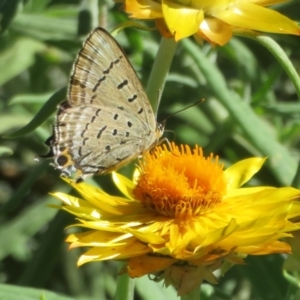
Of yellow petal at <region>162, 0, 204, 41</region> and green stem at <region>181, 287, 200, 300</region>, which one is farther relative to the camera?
yellow petal at <region>162, 0, 204, 41</region>

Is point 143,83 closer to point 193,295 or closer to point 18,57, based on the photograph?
point 18,57

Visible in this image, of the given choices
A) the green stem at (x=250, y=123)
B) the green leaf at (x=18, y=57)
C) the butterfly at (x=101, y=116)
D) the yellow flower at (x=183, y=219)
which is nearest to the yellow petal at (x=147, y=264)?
the yellow flower at (x=183, y=219)

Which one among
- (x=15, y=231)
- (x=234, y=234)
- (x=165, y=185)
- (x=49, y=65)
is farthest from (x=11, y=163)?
(x=234, y=234)

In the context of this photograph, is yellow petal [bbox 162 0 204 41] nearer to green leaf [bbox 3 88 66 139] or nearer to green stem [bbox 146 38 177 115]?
green stem [bbox 146 38 177 115]

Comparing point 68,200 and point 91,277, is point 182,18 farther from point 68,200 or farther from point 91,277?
point 91,277

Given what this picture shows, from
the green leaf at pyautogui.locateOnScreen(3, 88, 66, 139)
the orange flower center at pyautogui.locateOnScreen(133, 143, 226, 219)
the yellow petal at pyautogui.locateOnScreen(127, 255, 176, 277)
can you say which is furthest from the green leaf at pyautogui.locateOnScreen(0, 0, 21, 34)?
the yellow petal at pyautogui.locateOnScreen(127, 255, 176, 277)

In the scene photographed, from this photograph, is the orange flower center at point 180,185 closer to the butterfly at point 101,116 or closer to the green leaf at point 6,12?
the butterfly at point 101,116
